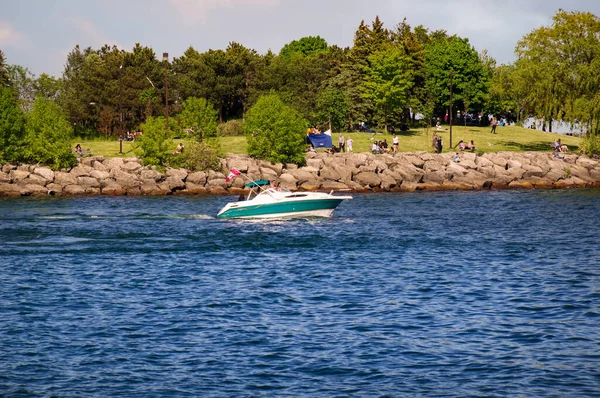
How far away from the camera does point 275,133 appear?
7219 centimetres

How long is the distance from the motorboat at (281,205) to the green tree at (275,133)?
25.1 metres

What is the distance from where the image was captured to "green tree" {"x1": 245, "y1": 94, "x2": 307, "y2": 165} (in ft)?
235

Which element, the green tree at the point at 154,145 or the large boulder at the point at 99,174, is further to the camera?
the green tree at the point at 154,145

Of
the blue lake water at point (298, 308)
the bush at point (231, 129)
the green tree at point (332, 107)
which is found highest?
the green tree at point (332, 107)

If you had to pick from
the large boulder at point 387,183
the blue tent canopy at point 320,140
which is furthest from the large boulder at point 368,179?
the blue tent canopy at point 320,140

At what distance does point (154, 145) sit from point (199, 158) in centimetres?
392

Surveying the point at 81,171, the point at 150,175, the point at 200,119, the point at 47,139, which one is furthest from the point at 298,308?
the point at 200,119

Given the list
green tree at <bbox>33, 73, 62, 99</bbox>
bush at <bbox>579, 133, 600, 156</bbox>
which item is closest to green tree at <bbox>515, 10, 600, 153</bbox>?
bush at <bbox>579, 133, 600, 156</bbox>

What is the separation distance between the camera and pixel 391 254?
1403 inches

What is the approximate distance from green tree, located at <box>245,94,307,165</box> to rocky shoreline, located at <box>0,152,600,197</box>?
4.01 feet

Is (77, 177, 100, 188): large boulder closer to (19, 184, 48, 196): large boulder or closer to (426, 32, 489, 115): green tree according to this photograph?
(19, 184, 48, 196): large boulder

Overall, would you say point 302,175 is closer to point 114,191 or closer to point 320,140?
point 320,140

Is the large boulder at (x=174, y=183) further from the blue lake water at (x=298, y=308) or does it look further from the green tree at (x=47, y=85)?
the green tree at (x=47, y=85)

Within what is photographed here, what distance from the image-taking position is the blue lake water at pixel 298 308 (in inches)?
722
